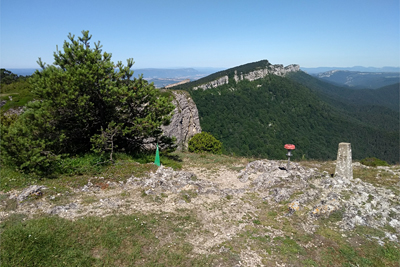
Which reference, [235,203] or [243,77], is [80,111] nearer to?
[235,203]

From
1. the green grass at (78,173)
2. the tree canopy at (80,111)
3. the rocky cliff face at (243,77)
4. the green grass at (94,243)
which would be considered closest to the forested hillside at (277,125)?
the rocky cliff face at (243,77)

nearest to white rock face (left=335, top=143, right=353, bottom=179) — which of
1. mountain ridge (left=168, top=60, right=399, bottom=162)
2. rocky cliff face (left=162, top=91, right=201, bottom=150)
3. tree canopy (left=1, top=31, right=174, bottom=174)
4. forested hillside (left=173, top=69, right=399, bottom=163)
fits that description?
tree canopy (left=1, top=31, right=174, bottom=174)

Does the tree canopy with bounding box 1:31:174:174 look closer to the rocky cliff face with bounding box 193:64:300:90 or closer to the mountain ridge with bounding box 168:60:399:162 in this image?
the mountain ridge with bounding box 168:60:399:162

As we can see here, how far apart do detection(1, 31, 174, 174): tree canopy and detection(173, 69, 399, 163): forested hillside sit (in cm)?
5206

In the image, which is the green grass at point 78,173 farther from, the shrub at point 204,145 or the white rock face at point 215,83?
the white rock face at point 215,83

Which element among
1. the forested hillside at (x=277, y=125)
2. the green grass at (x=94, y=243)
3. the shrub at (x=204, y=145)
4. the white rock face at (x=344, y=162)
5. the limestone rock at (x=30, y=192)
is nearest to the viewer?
the green grass at (x=94, y=243)

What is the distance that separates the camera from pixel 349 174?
14.0 meters

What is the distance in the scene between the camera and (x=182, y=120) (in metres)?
38.8

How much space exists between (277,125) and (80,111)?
3549 inches

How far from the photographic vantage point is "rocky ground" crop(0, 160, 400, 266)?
8.30 metres

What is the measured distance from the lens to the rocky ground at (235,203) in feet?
27.2

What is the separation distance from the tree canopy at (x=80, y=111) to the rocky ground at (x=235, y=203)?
2.40 m

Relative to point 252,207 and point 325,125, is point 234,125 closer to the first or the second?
point 325,125

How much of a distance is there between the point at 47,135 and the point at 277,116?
99.7 m
